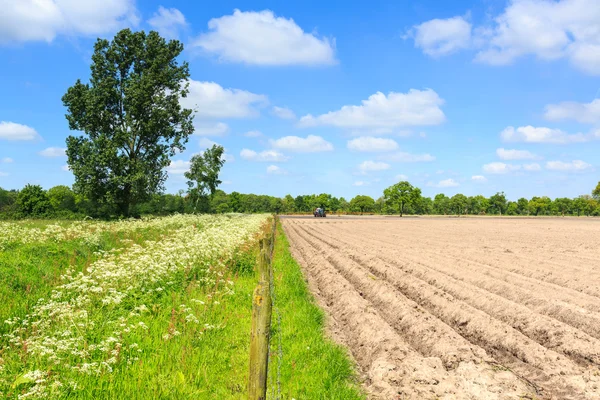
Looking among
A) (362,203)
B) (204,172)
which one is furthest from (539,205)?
(204,172)

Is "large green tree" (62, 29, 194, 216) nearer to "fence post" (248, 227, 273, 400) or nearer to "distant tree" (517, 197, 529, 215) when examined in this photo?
"fence post" (248, 227, 273, 400)

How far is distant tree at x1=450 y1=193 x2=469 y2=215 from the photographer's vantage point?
147625mm

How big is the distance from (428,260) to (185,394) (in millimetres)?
13537

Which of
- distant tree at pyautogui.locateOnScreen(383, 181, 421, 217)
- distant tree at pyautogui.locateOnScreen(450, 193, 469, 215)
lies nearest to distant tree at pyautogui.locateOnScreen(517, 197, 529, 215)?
distant tree at pyautogui.locateOnScreen(450, 193, 469, 215)

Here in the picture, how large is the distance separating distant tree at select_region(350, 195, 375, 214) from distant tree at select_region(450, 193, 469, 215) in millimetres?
29306

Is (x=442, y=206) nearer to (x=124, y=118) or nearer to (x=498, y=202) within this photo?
(x=498, y=202)

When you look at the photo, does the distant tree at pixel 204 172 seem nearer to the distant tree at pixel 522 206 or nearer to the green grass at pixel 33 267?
the green grass at pixel 33 267

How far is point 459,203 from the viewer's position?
484ft

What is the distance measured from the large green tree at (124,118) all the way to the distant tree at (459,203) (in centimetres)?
12924

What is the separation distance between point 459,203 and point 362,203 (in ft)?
115

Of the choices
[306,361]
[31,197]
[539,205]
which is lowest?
[306,361]

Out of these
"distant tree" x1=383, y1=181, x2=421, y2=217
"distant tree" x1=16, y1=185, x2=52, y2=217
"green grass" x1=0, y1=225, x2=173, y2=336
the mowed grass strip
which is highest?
"distant tree" x1=383, y1=181, x2=421, y2=217

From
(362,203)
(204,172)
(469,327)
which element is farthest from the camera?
(362,203)

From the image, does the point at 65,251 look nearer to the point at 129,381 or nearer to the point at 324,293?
the point at 324,293
